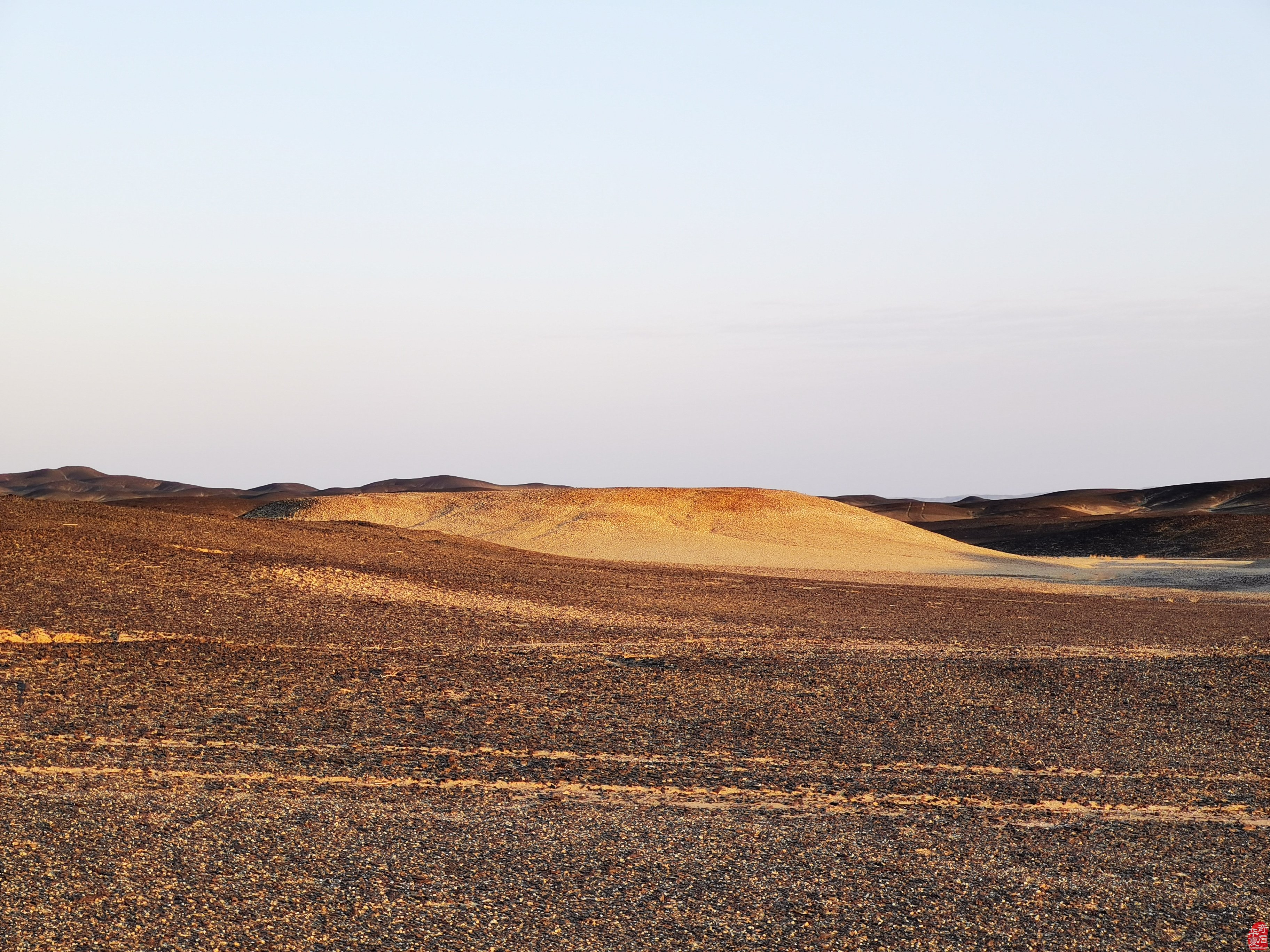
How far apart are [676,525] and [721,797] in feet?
115

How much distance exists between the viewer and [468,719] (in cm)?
996

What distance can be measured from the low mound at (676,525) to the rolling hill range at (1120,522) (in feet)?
32.2

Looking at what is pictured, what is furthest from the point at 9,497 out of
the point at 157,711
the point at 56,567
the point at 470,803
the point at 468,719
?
the point at 470,803

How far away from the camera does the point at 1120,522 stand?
2218 inches

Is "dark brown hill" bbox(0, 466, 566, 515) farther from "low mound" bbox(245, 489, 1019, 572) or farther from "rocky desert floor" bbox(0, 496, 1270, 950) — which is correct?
"rocky desert floor" bbox(0, 496, 1270, 950)

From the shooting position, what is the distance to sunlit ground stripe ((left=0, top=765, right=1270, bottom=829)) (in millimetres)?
7387

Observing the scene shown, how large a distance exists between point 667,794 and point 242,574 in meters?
12.2

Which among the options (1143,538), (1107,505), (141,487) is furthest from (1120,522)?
(141,487)

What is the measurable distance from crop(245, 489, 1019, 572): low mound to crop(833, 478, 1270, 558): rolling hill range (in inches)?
387

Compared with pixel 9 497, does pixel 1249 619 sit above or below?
below

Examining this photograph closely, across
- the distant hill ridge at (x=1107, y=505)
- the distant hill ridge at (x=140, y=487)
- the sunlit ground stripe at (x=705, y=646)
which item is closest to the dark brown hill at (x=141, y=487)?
the distant hill ridge at (x=140, y=487)

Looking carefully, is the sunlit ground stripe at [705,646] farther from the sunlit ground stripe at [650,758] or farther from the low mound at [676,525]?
the low mound at [676,525]

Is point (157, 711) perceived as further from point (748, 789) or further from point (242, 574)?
point (242, 574)

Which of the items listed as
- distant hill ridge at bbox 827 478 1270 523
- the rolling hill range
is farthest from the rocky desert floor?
distant hill ridge at bbox 827 478 1270 523
